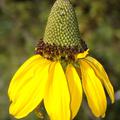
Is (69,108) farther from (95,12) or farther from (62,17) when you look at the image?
(95,12)

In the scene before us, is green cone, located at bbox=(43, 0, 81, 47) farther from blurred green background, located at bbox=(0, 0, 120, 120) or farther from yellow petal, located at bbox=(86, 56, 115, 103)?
blurred green background, located at bbox=(0, 0, 120, 120)

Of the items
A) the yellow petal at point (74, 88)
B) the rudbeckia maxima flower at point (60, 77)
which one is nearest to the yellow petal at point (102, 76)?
the rudbeckia maxima flower at point (60, 77)

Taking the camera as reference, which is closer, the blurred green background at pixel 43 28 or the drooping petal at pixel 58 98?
the drooping petal at pixel 58 98

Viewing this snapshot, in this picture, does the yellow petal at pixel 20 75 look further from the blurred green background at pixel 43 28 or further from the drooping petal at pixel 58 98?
the blurred green background at pixel 43 28

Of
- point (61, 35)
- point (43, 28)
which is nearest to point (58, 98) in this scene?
point (61, 35)

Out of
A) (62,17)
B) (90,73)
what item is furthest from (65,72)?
(62,17)

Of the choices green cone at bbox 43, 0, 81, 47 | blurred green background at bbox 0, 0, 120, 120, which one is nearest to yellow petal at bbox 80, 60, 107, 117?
green cone at bbox 43, 0, 81, 47

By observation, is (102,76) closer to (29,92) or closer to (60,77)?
(60,77)
